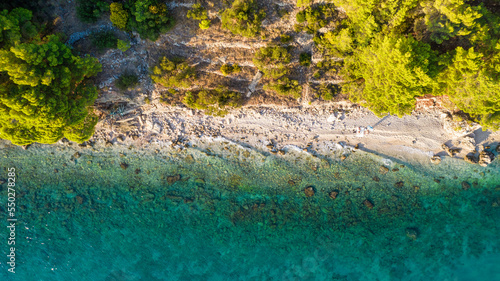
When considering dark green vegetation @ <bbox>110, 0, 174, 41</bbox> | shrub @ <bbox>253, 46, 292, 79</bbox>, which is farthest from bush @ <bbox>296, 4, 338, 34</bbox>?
dark green vegetation @ <bbox>110, 0, 174, 41</bbox>

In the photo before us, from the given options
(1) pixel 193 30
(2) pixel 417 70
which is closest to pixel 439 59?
(2) pixel 417 70

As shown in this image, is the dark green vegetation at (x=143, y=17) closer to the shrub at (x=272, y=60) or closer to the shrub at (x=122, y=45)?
the shrub at (x=122, y=45)

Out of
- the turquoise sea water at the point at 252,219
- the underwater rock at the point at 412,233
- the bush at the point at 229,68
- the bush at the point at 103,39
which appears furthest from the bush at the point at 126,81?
the underwater rock at the point at 412,233

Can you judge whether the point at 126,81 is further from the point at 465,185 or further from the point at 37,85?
the point at 465,185

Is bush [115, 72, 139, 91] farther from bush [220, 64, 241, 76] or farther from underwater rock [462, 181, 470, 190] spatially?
underwater rock [462, 181, 470, 190]

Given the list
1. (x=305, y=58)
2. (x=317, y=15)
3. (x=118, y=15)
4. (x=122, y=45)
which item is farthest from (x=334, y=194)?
(x=118, y=15)

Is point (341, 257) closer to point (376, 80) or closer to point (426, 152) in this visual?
point (426, 152)
